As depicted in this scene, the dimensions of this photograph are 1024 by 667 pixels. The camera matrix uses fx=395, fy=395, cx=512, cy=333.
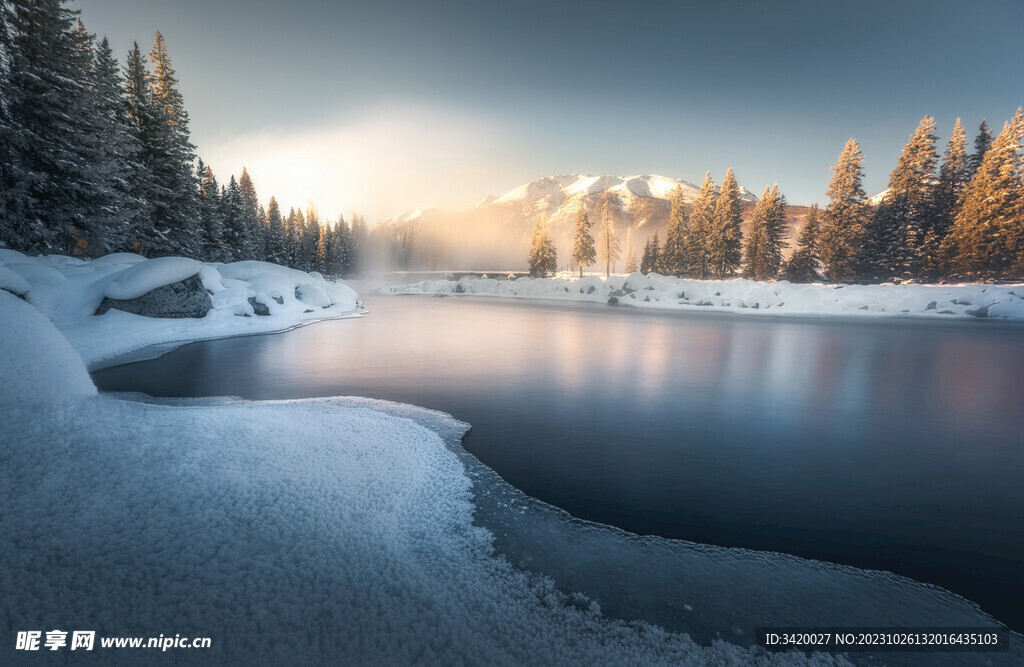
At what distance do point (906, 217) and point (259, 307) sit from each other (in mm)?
50071

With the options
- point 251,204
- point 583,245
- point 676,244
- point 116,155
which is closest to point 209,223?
point 116,155

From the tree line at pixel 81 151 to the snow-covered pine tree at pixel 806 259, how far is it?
51.9 metres

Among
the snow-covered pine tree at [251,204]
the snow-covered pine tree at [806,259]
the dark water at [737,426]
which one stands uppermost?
the snow-covered pine tree at [251,204]

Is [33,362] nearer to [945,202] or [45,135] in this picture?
[45,135]

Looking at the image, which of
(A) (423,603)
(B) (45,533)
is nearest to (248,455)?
(B) (45,533)

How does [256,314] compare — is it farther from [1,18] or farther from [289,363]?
[1,18]

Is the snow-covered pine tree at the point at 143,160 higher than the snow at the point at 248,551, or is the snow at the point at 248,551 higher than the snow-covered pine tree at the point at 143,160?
the snow-covered pine tree at the point at 143,160

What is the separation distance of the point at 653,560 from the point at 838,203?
47.4 metres

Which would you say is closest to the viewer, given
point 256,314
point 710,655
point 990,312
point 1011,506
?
point 710,655

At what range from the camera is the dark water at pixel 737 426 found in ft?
12.5

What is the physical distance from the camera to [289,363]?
1072cm

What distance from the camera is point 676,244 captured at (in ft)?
168

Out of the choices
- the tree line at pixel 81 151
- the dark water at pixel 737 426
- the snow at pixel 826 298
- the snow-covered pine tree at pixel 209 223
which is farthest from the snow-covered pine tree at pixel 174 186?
the snow at pixel 826 298

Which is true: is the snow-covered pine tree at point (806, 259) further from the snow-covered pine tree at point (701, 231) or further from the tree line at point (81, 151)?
the tree line at point (81, 151)
